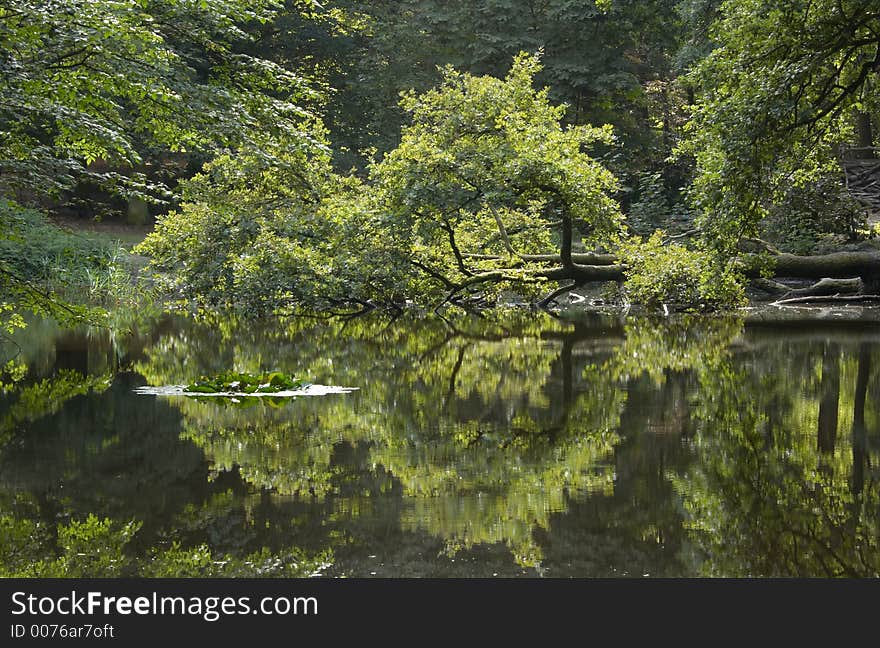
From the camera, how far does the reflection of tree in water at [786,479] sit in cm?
373

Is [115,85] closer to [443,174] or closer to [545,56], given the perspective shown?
[443,174]

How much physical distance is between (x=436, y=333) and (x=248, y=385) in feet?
21.1

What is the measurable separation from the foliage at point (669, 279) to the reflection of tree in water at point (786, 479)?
8.58m

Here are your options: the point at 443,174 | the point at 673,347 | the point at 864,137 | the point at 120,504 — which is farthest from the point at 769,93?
the point at 864,137

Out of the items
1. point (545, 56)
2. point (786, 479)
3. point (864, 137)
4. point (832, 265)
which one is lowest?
point (786, 479)

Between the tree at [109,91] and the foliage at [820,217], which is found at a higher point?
the tree at [109,91]

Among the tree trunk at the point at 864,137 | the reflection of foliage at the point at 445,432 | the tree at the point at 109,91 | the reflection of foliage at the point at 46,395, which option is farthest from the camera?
the tree trunk at the point at 864,137

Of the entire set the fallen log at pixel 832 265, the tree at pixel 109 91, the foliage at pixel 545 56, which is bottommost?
the fallen log at pixel 832 265

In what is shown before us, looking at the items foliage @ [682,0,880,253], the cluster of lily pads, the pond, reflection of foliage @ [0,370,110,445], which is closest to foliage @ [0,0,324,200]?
reflection of foliage @ [0,370,110,445]

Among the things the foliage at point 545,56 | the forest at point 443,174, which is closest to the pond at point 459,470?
the forest at point 443,174

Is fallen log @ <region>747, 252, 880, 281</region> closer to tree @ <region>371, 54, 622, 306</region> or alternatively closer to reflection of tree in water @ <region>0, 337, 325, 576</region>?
tree @ <region>371, 54, 622, 306</region>

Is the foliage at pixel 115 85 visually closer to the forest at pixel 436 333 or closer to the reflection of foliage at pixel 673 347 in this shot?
the forest at pixel 436 333

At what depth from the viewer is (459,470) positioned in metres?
5.27
